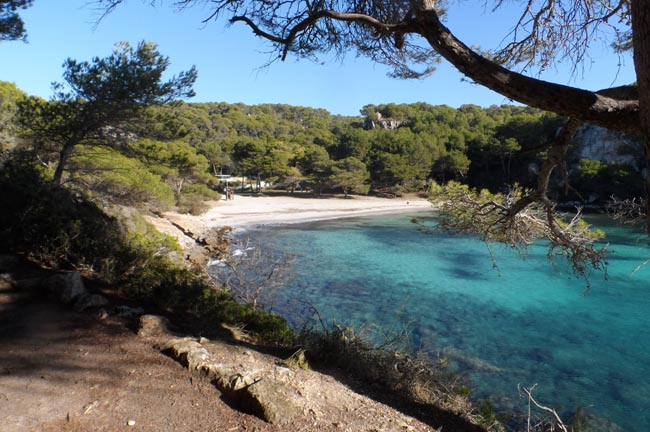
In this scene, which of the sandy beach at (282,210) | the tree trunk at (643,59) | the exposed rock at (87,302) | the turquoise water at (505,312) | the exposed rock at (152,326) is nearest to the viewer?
the tree trunk at (643,59)

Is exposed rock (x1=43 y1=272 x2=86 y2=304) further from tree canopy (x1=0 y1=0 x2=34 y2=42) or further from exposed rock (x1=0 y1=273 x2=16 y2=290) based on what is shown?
tree canopy (x1=0 y1=0 x2=34 y2=42)

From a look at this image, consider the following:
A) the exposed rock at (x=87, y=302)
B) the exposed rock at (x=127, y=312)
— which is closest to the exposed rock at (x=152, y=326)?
the exposed rock at (x=127, y=312)

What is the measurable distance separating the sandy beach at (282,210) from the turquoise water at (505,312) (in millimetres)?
5252

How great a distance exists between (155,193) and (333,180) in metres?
26.0

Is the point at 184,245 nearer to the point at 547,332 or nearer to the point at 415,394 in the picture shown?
the point at 547,332

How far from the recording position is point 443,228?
4133 millimetres

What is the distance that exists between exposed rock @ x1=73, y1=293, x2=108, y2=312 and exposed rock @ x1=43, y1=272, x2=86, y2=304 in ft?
0.22

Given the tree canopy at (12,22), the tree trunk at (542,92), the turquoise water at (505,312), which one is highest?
the tree canopy at (12,22)

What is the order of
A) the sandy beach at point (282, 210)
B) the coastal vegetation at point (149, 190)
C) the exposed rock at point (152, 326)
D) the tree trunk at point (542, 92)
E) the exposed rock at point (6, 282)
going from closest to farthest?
the tree trunk at point (542, 92), the coastal vegetation at point (149, 190), the exposed rock at point (152, 326), the exposed rock at point (6, 282), the sandy beach at point (282, 210)

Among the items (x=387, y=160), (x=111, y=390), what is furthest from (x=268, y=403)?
(x=387, y=160)

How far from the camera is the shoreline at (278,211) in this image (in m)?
19.9

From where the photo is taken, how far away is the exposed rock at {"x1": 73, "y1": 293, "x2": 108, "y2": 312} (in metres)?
3.57

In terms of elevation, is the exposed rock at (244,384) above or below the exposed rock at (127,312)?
below

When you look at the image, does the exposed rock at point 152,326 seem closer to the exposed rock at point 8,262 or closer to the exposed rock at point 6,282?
the exposed rock at point 6,282
